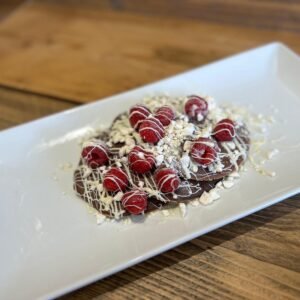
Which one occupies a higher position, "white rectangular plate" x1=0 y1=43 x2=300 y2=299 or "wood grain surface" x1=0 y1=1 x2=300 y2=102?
"wood grain surface" x1=0 y1=1 x2=300 y2=102

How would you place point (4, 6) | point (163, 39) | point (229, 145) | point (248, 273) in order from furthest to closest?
1. point (4, 6)
2. point (163, 39)
3. point (229, 145)
4. point (248, 273)

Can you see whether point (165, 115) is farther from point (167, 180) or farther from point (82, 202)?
point (82, 202)

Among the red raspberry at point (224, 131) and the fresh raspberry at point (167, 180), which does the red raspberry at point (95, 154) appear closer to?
the fresh raspberry at point (167, 180)

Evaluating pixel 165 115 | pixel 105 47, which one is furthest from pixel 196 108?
pixel 105 47

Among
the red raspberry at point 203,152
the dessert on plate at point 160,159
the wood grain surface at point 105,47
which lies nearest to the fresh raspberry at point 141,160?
the dessert on plate at point 160,159

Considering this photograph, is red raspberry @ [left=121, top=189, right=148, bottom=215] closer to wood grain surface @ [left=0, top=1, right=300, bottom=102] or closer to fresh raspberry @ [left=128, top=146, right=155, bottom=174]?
fresh raspberry @ [left=128, top=146, right=155, bottom=174]

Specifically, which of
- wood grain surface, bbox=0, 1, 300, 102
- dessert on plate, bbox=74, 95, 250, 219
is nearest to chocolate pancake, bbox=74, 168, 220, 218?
dessert on plate, bbox=74, 95, 250, 219

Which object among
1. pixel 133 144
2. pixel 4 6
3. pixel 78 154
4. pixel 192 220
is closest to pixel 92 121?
pixel 78 154

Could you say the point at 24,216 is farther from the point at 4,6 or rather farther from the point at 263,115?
the point at 4,6
